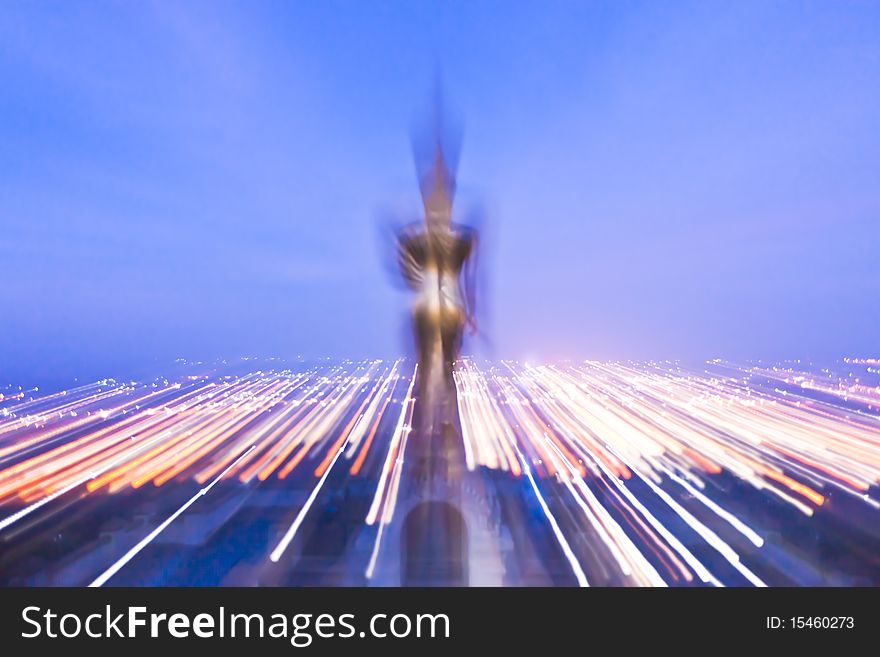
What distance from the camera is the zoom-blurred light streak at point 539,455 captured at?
1835mm

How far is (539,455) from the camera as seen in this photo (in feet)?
9.80

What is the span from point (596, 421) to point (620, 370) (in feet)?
23.4

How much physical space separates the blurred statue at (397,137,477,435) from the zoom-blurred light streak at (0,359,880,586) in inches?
7.6

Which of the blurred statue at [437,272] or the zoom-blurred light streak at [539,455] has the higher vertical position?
the blurred statue at [437,272]

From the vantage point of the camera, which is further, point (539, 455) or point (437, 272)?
point (539, 455)

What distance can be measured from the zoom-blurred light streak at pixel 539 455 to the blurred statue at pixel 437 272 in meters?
0.19

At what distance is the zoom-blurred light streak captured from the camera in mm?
1835

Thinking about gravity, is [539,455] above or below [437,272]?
below

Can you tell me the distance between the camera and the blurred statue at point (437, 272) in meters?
1.99

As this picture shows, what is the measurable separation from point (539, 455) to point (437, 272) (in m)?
1.57
